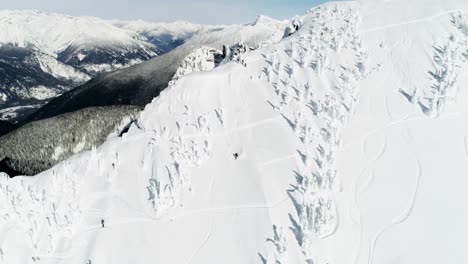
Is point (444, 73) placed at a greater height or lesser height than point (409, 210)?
greater

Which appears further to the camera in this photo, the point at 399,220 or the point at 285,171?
the point at 285,171

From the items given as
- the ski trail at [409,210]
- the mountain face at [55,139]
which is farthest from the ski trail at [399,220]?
the mountain face at [55,139]

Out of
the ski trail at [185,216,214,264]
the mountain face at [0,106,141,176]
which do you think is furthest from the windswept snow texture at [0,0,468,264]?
the mountain face at [0,106,141,176]

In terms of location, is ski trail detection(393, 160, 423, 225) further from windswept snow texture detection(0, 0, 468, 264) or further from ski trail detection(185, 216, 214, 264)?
ski trail detection(185, 216, 214, 264)

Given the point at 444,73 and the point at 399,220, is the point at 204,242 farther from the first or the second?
the point at 444,73

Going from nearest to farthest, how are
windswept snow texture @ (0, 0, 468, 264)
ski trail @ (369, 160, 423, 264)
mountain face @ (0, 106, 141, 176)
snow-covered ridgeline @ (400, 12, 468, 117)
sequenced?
ski trail @ (369, 160, 423, 264)
windswept snow texture @ (0, 0, 468, 264)
snow-covered ridgeline @ (400, 12, 468, 117)
mountain face @ (0, 106, 141, 176)


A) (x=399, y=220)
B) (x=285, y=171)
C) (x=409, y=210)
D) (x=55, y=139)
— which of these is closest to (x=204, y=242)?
(x=285, y=171)

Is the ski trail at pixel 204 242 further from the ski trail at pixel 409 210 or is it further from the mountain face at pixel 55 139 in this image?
the mountain face at pixel 55 139

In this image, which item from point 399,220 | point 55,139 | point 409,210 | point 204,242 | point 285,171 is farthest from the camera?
point 55,139

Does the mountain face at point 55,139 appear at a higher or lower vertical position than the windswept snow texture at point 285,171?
higher
